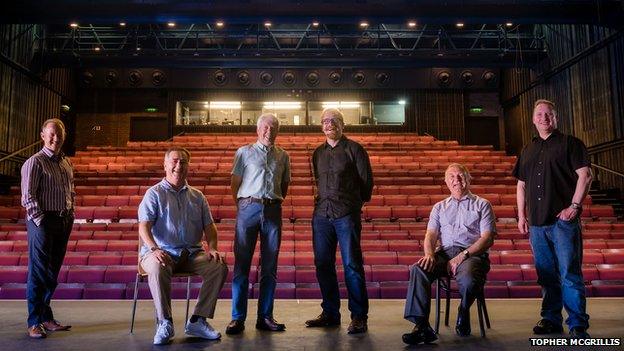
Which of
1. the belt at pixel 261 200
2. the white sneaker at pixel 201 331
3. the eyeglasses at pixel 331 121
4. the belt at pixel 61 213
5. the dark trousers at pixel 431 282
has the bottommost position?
the white sneaker at pixel 201 331

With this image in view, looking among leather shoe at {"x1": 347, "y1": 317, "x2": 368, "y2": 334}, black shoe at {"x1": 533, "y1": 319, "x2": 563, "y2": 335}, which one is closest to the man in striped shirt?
leather shoe at {"x1": 347, "y1": 317, "x2": 368, "y2": 334}

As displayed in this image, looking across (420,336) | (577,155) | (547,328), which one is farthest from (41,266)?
(577,155)

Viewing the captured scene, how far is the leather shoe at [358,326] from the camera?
8.52ft

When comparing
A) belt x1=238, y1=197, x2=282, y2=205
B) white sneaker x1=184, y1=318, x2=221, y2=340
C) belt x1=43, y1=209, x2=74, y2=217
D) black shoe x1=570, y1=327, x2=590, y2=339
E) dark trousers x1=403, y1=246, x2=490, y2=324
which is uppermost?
belt x1=238, y1=197, x2=282, y2=205

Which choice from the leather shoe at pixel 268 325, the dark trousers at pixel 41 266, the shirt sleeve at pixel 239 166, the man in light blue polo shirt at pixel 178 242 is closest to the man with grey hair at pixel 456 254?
the leather shoe at pixel 268 325

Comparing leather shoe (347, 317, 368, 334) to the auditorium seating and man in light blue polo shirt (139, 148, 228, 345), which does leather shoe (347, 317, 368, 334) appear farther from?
the auditorium seating

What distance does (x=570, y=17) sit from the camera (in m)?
7.70

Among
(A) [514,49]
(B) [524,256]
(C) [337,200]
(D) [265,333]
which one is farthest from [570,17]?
(D) [265,333]

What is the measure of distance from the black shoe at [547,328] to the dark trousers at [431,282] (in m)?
0.35

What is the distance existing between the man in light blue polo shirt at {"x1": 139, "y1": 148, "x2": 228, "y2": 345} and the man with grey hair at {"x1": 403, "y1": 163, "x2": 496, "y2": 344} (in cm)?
101

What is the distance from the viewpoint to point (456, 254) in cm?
278

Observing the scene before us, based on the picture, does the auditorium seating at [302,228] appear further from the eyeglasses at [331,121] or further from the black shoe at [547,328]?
the eyeglasses at [331,121]

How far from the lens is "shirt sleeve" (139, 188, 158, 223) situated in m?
2.62

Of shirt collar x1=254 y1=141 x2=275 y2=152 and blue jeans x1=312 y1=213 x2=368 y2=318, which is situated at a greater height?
shirt collar x1=254 y1=141 x2=275 y2=152
